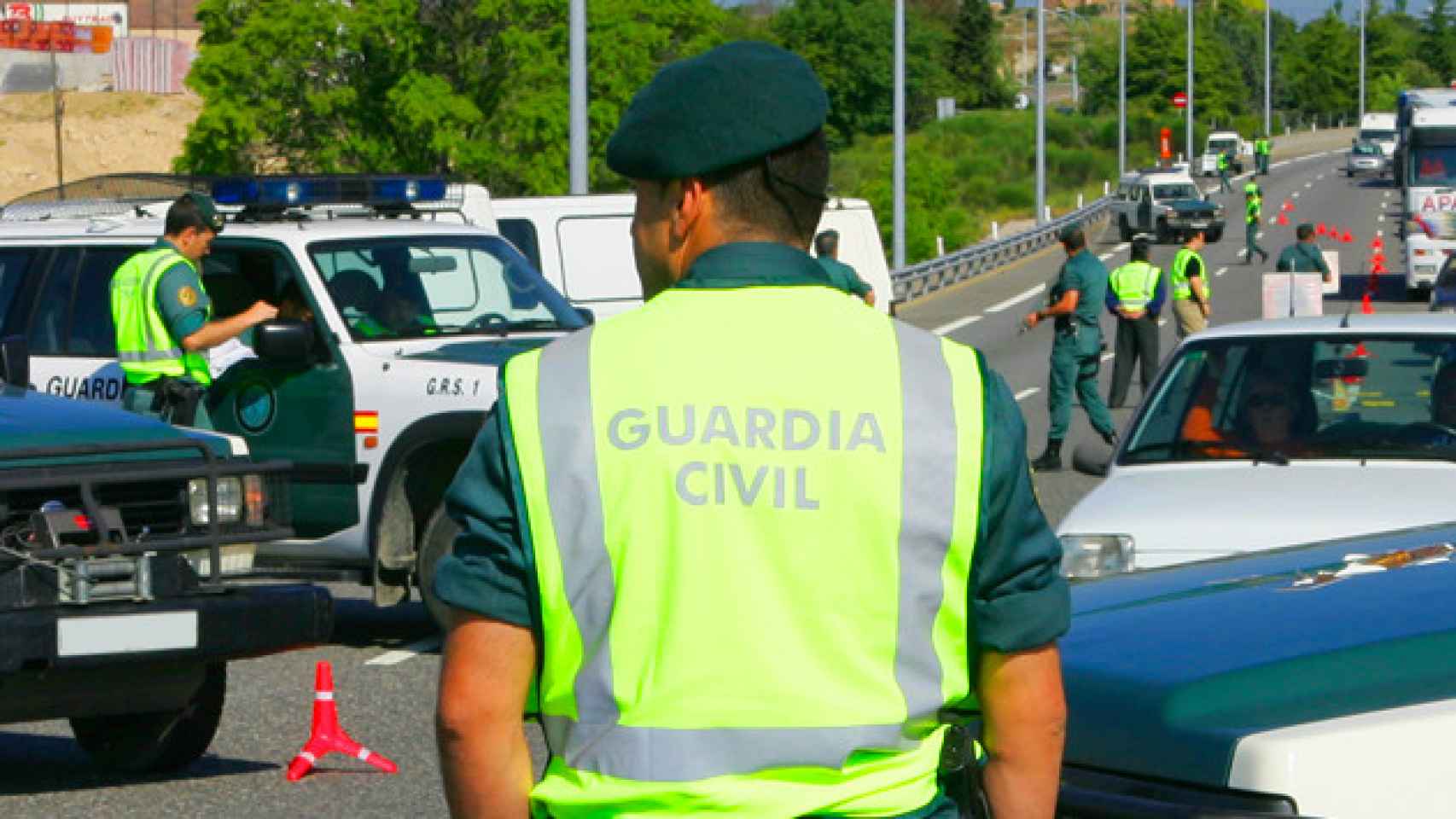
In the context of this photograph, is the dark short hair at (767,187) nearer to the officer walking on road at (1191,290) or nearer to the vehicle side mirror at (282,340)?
the vehicle side mirror at (282,340)

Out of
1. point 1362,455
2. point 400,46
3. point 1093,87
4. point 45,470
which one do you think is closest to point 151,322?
point 45,470

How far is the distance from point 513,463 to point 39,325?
992 centimetres

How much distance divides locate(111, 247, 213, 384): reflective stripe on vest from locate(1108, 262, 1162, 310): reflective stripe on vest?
1202cm

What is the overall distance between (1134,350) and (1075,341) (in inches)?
146

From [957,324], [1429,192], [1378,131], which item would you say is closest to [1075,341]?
[957,324]

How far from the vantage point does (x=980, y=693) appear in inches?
117

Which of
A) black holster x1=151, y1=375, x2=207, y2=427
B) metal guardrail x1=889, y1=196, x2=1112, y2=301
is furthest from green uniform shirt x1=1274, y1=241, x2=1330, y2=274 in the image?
black holster x1=151, y1=375, x2=207, y2=427

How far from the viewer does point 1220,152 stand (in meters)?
106

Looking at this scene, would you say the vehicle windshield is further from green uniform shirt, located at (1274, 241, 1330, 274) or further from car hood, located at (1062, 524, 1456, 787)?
green uniform shirt, located at (1274, 241, 1330, 274)

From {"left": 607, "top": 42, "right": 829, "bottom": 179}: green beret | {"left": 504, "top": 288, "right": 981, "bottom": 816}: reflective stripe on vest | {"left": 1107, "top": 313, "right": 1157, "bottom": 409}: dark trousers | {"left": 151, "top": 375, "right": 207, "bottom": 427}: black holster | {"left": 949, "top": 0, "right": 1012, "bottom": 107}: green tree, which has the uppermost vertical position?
{"left": 949, "top": 0, "right": 1012, "bottom": 107}: green tree

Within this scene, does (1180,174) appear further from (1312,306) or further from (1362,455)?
(1362,455)

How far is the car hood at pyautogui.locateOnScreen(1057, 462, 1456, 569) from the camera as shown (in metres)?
8.06

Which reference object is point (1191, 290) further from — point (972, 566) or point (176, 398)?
point (972, 566)

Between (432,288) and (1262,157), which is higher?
(432,288)
